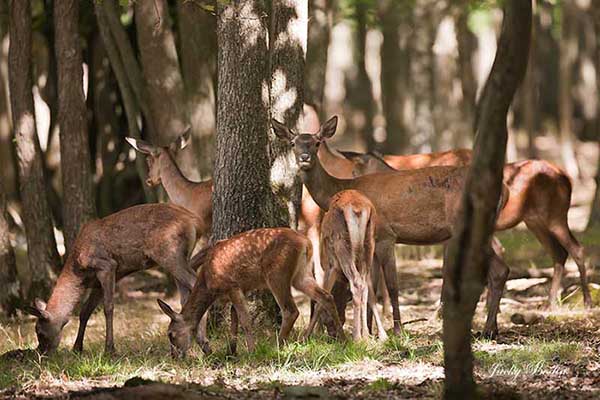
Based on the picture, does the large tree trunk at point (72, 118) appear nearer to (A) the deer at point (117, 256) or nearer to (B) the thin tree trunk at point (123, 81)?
(B) the thin tree trunk at point (123, 81)

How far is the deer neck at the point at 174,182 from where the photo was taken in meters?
14.3

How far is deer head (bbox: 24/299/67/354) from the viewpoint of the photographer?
1130cm

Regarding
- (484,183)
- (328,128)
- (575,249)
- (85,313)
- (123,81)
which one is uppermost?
(123,81)

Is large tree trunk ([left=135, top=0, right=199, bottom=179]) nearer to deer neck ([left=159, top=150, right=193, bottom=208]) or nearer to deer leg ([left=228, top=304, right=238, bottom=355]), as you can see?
deer neck ([left=159, top=150, right=193, bottom=208])

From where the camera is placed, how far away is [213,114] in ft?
53.1

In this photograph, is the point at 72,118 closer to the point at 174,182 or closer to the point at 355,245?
the point at 174,182

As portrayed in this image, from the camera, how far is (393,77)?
29.8 meters

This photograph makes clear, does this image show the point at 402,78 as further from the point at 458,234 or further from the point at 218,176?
the point at 458,234

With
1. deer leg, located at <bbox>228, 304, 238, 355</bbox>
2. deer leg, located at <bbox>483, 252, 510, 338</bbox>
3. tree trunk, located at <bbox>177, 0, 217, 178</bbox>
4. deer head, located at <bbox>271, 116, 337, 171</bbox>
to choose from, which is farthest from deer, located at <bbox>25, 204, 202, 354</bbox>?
tree trunk, located at <bbox>177, 0, 217, 178</bbox>

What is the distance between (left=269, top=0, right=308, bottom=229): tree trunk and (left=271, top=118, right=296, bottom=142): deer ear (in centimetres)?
18

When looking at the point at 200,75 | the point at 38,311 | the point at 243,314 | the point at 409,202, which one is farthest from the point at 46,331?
the point at 200,75

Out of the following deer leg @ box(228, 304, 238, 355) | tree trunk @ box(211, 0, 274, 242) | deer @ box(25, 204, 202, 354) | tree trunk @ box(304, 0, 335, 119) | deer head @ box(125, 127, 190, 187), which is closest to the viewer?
deer leg @ box(228, 304, 238, 355)

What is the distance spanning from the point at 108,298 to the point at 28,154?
391 centimetres

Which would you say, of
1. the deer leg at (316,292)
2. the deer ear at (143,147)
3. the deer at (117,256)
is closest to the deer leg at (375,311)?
the deer leg at (316,292)
